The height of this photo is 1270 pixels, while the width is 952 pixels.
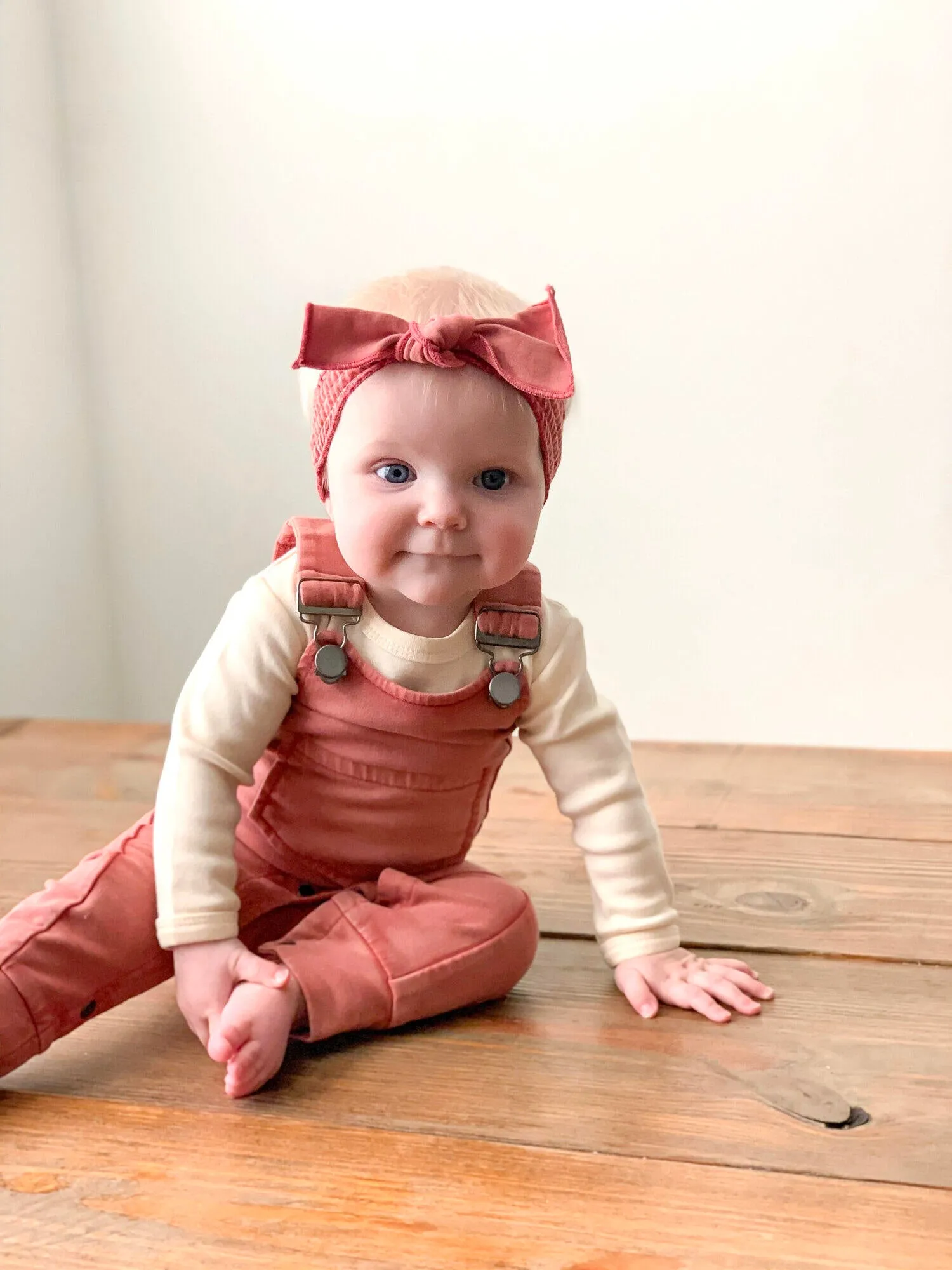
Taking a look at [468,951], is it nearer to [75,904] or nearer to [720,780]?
[75,904]

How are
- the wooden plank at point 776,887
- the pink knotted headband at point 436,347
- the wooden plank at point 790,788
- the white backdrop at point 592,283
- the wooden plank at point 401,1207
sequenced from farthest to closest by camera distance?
the white backdrop at point 592,283 < the wooden plank at point 790,788 < the wooden plank at point 776,887 < the pink knotted headband at point 436,347 < the wooden plank at point 401,1207

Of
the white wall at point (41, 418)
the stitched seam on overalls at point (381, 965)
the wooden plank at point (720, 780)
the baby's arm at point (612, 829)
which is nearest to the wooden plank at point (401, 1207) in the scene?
the stitched seam on overalls at point (381, 965)

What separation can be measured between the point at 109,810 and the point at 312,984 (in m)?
0.53

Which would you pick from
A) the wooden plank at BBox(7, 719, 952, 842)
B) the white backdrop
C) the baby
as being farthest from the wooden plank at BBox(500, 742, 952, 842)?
the baby

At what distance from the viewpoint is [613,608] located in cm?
173

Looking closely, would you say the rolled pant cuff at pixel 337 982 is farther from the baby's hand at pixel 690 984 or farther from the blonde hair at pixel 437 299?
the blonde hair at pixel 437 299

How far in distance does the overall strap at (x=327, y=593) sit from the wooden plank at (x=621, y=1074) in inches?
9.7

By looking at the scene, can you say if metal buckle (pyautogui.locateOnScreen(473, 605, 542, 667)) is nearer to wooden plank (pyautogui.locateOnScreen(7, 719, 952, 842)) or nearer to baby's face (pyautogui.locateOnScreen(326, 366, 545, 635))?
baby's face (pyautogui.locateOnScreen(326, 366, 545, 635))

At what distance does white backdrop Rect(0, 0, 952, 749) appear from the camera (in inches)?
60.3

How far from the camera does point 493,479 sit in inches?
32.3

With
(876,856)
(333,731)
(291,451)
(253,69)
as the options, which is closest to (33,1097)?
(333,731)

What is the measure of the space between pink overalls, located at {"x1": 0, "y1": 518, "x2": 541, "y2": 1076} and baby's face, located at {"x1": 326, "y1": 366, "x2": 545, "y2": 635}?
0.21ft

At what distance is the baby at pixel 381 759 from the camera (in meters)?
0.80

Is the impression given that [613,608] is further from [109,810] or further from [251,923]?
[251,923]
